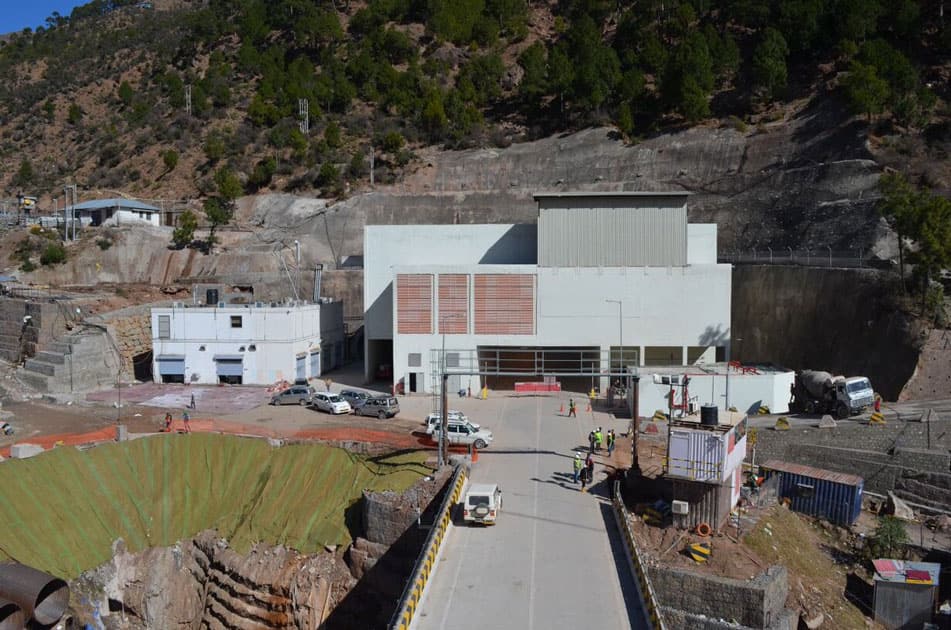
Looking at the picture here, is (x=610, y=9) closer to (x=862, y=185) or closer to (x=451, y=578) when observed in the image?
(x=862, y=185)

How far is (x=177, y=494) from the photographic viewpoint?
99.7 feet

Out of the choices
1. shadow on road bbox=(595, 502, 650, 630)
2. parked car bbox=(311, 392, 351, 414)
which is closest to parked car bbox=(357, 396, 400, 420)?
parked car bbox=(311, 392, 351, 414)

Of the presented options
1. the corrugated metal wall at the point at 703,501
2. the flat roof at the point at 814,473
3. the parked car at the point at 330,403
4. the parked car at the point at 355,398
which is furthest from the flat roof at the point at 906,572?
the parked car at the point at 330,403

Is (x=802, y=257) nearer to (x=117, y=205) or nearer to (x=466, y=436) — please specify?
(x=466, y=436)

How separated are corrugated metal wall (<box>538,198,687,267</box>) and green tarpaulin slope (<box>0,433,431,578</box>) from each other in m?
19.1

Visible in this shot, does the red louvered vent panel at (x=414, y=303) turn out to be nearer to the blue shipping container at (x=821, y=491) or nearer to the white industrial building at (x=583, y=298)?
the white industrial building at (x=583, y=298)

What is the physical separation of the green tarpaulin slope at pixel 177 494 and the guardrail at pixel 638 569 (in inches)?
354

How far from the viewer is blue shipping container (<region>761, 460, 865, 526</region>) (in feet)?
86.8

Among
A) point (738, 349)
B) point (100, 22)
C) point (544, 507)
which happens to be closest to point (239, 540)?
point (544, 507)

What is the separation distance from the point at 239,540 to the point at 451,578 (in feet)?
44.5

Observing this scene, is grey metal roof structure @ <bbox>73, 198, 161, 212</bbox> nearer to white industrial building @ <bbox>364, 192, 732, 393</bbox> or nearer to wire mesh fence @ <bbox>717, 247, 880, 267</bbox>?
white industrial building @ <bbox>364, 192, 732, 393</bbox>

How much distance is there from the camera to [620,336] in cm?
4209

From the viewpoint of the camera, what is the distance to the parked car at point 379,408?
3665 centimetres

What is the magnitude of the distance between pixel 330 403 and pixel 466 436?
10.6 metres
